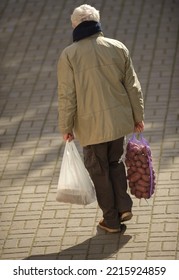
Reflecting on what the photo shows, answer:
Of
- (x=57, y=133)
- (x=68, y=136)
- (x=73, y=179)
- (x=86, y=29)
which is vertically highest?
(x=86, y=29)

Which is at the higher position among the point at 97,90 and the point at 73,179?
the point at 97,90

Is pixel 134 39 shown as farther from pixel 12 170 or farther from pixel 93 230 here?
pixel 93 230

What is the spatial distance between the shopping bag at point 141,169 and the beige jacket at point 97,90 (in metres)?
0.28

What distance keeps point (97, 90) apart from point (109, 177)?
75 centimetres

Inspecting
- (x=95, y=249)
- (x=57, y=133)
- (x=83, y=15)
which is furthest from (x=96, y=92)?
(x=57, y=133)

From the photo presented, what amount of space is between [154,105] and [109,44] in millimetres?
2890

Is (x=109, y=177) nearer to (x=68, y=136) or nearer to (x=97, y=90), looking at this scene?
(x=68, y=136)

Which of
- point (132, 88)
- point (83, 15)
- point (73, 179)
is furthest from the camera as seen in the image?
point (73, 179)

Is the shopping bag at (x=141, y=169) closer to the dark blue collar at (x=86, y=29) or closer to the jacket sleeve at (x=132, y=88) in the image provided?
the jacket sleeve at (x=132, y=88)

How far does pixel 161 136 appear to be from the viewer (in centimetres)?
971

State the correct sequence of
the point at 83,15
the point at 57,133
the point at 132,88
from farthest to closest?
the point at 57,133 < the point at 132,88 < the point at 83,15

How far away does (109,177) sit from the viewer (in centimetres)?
794

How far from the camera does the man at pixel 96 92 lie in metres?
7.59
